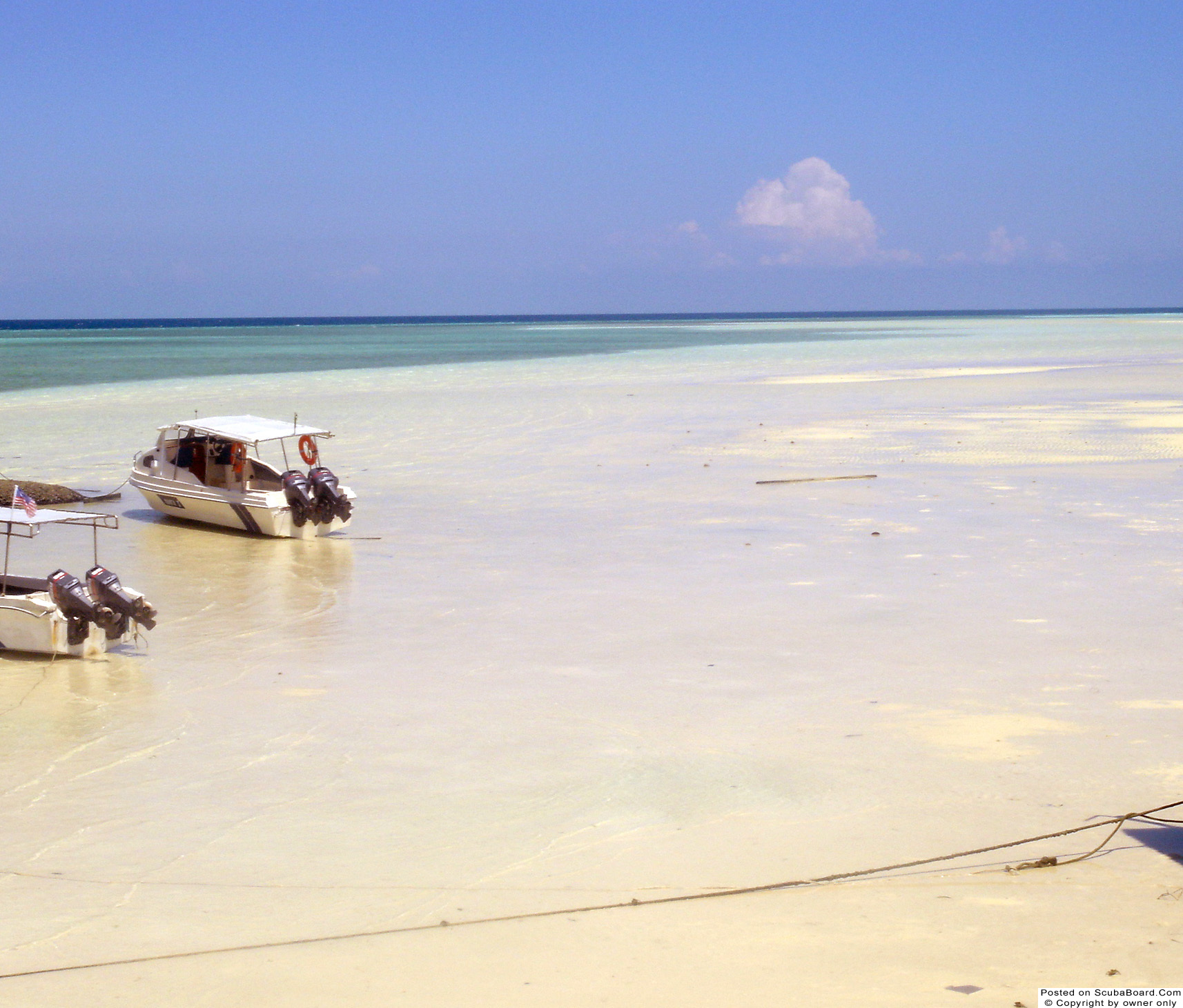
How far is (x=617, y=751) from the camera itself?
1020cm

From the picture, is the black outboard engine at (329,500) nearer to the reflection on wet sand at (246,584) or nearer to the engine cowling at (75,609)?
the reflection on wet sand at (246,584)

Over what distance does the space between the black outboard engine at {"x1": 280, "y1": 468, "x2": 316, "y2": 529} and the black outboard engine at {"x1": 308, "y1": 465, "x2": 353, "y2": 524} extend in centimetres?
11

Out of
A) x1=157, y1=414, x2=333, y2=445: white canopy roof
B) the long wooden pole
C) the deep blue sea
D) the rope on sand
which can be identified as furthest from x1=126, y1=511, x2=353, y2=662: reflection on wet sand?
the deep blue sea

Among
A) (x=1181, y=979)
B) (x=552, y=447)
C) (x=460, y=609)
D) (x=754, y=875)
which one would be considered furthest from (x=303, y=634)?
(x=552, y=447)

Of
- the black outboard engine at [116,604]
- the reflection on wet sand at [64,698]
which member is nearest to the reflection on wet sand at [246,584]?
the black outboard engine at [116,604]

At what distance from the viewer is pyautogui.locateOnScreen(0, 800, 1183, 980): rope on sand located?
696cm

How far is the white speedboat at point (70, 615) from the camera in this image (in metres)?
12.9

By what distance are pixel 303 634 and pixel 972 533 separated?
9825mm

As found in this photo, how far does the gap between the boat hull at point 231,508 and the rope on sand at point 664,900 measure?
13254 mm

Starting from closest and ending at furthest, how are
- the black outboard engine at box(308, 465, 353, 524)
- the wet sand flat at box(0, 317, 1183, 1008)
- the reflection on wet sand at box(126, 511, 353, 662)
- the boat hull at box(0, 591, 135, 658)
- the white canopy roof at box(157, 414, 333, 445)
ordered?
the wet sand flat at box(0, 317, 1183, 1008), the boat hull at box(0, 591, 135, 658), the reflection on wet sand at box(126, 511, 353, 662), the black outboard engine at box(308, 465, 353, 524), the white canopy roof at box(157, 414, 333, 445)

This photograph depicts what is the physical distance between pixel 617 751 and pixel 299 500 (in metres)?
10.8
